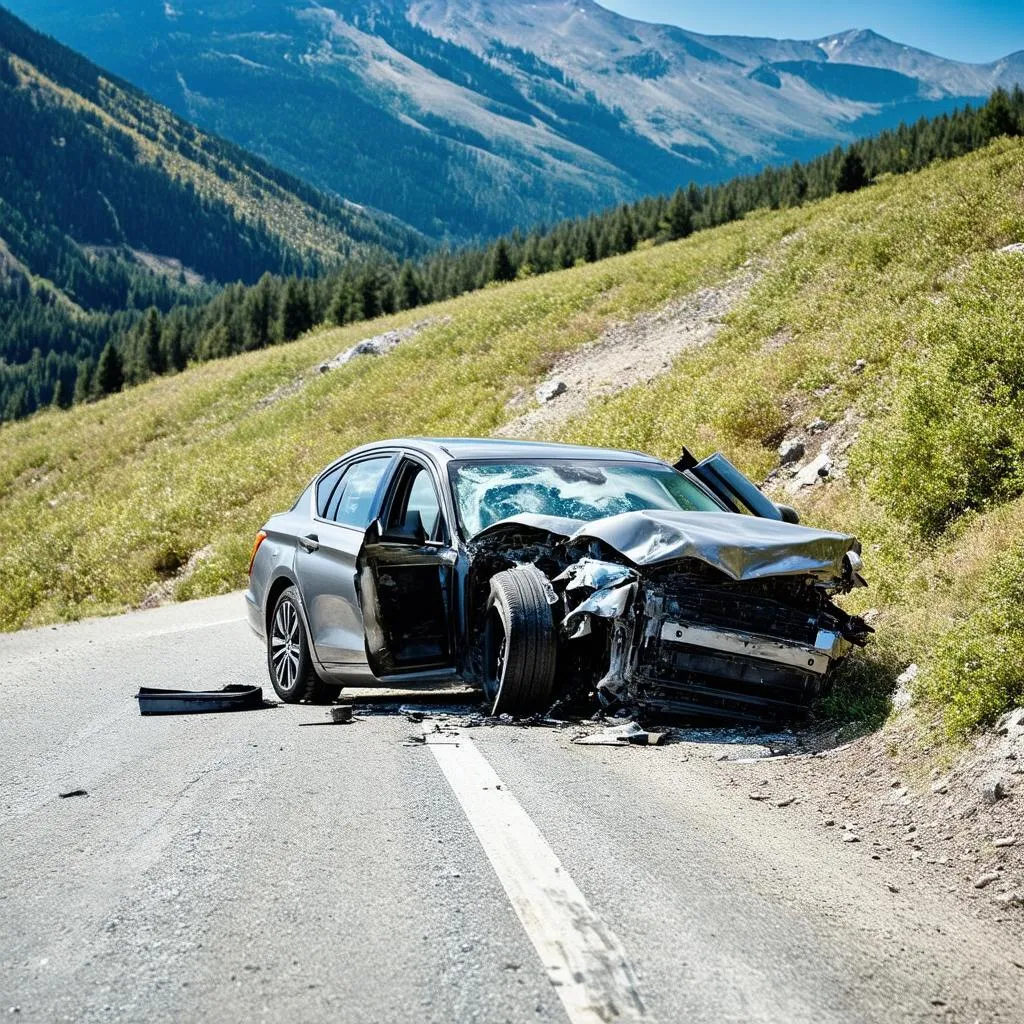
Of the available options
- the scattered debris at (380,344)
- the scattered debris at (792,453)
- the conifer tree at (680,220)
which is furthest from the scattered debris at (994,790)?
the conifer tree at (680,220)

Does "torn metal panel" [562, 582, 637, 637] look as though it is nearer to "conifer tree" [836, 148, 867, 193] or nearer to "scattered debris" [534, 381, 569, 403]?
"scattered debris" [534, 381, 569, 403]

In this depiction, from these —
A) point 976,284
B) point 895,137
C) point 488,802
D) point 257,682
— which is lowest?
point 257,682

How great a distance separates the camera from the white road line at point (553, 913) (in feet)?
8.27

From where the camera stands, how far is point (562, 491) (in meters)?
6.93

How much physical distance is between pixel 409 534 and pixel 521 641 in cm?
122

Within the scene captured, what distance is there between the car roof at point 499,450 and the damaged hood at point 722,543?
117 cm

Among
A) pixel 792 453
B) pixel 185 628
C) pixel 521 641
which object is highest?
pixel 792 453

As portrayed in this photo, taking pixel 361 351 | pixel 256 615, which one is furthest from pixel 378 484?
pixel 361 351

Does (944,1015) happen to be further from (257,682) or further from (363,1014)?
(257,682)

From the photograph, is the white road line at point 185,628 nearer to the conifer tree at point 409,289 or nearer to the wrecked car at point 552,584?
the wrecked car at point 552,584

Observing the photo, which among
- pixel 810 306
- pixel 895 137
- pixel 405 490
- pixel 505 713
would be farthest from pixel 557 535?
pixel 895 137

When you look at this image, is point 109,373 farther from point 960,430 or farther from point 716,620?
point 716,620

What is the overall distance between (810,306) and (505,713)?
1757 cm

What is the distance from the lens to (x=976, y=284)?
45.4 ft
